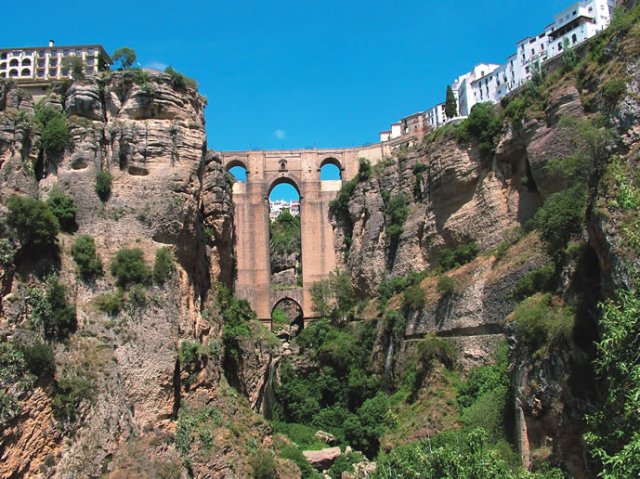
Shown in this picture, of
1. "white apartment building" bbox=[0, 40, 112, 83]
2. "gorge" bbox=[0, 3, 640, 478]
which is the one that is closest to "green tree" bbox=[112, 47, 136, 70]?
"gorge" bbox=[0, 3, 640, 478]

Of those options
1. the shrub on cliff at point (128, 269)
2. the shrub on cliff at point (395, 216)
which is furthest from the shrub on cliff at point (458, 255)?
the shrub on cliff at point (128, 269)

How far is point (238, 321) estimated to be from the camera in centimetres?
3419

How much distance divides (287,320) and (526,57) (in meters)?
30.9

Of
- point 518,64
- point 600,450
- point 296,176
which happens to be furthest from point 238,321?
point 518,64

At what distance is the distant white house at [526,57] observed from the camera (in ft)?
177

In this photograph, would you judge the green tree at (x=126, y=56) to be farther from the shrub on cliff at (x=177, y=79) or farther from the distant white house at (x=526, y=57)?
the distant white house at (x=526, y=57)

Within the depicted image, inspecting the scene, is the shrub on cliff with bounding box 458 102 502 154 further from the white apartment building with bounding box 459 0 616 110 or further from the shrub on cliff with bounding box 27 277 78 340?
the shrub on cliff with bounding box 27 277 78 340

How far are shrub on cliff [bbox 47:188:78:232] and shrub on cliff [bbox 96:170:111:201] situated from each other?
4.01 feet

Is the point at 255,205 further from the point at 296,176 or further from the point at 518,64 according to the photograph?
the point at 518,64

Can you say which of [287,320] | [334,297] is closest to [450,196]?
[334,297]

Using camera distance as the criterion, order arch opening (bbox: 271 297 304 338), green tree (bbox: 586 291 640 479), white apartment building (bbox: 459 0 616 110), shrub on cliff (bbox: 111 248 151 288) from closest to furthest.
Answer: green tree (bbox: 586 291 640 479) → shrub on cliff (bbox: 111 248 151 288) → arch opening (bbox: 271 297 304 338) → white apartment building (bbox: 459 0 616 110)

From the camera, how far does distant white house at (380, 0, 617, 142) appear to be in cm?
5397

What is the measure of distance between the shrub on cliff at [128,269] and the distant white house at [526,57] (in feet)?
91.5

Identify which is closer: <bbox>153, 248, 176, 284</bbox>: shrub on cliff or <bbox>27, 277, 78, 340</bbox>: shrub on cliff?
<bbox>27, 277, 78, 340</bbox>: shrub on cliff
